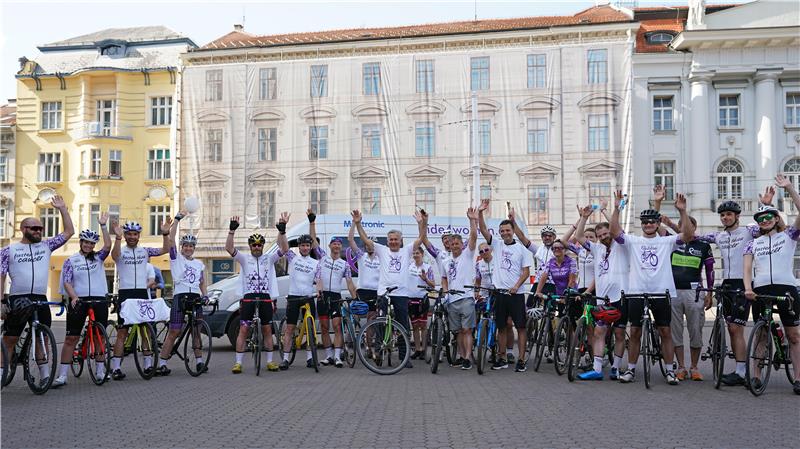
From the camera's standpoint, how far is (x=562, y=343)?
11070mm

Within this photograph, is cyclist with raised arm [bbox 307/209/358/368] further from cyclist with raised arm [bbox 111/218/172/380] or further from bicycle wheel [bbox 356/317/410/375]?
cyclist with raised arm [bbox 111/218/172/380]

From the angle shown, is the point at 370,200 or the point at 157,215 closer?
the point at 370,200

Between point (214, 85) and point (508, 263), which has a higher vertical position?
point (214, 85)

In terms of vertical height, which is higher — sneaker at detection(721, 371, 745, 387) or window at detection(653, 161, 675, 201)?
window at detection(653, 161, 675, 201)

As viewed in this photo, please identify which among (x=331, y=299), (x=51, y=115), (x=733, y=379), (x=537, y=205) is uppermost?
(x=51, y=115)

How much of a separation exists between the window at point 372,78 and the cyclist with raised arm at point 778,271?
31576 mm

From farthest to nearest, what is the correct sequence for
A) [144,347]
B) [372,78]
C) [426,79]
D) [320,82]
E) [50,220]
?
[50,220]
[320,82]
[372,78]
[426,79]
[144,347]

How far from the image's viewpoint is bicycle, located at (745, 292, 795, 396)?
8.85 m

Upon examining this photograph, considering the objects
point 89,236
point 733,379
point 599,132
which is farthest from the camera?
point 599,132

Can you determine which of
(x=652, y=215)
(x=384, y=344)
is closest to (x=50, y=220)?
(x=384, y=344)

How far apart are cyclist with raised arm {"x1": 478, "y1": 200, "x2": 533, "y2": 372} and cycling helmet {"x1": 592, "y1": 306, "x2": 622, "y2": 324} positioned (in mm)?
1622

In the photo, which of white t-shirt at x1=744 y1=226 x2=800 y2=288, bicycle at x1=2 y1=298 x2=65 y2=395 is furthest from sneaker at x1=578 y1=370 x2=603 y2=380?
bicycle at x1=2 y1=298 x2=65 y2=395

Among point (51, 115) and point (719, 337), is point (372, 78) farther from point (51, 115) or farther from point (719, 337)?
point (719, 337)

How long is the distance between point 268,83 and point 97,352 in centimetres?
3140
